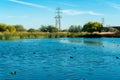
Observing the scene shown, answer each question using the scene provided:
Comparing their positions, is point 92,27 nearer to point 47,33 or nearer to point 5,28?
point 47,33

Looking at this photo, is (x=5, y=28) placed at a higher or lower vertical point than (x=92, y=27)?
lower

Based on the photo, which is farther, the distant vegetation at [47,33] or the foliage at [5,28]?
the foliage at [5,28]

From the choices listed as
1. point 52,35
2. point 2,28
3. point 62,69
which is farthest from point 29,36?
point 62,69

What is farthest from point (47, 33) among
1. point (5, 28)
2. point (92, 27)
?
point (5, 28)

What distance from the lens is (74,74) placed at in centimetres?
2598

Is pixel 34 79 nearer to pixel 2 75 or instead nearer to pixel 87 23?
pixel 2 75

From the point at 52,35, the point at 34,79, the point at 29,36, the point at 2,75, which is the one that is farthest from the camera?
the point at 52,35

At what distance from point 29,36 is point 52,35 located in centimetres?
1218

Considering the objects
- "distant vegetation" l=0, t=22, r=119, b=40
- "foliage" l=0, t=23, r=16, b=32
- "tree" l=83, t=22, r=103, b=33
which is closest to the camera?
"distant vegetation" l=0, t=22, r=119, b=40

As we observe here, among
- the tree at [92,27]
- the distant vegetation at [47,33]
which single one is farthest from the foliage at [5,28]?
the tree at [92,27]

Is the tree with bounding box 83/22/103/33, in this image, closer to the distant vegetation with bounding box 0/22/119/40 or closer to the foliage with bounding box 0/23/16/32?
the distant vegetation with bounding box 0/22/119/40

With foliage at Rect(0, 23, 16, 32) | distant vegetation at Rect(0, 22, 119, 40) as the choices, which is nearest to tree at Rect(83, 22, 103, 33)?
distant vegetation at Rect(0, 22, 119, 40)

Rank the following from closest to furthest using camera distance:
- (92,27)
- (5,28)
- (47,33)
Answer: (47,33) → (92,27) → (5,28)

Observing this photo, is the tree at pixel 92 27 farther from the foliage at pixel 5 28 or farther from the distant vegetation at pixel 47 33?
the foliage at pixel 5 28
